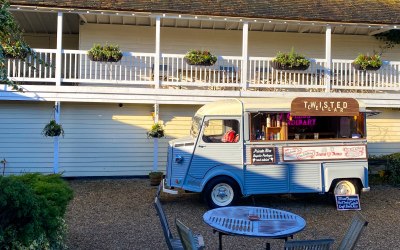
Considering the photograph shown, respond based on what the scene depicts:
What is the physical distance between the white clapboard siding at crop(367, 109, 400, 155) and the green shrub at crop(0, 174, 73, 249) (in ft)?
40.2

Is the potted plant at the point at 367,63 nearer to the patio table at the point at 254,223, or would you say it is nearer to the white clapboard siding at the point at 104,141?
the white clapboard siding at the point at 104,141

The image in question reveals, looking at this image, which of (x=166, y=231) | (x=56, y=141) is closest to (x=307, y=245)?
(x=166, y=231)

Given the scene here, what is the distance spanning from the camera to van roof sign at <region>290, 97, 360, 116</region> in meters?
9.52

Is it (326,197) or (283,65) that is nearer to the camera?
(326,197)

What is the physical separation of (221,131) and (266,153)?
1.18 m

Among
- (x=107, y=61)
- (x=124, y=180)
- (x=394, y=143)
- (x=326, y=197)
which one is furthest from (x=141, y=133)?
(x=394, y=143)

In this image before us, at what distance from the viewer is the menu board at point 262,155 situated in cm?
934

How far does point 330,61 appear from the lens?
1309 cm

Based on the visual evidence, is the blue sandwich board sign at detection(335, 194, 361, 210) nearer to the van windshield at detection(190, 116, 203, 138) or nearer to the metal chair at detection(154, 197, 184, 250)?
the van windshield at detection(190, 116, 203, 138)

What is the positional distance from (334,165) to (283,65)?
13.7 feet

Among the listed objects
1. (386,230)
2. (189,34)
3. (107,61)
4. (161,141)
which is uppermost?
(189,34)

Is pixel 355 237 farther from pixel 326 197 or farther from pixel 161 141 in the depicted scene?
pixel 161 141

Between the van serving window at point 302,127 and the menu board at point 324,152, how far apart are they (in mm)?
291

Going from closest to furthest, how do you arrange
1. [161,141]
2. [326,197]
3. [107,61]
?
[326,197] < [107,61] < [161,141]
